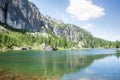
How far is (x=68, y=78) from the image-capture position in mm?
39625

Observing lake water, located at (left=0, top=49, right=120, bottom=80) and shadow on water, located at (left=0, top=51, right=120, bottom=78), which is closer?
lake water, located at (left=0, top=49, right=120, bottom=80)

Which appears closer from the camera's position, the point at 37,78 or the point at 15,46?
the point at 37,78

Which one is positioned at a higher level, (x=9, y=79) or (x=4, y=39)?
(x=4, y=39)

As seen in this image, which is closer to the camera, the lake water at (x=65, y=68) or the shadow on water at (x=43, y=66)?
the lake water at (x=65, y=68)

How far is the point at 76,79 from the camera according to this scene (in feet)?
127

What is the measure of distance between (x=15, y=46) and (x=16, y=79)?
165 meters

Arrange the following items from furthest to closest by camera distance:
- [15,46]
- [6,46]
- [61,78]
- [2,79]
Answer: [15,46], [6,46], [61,78], [2,79]

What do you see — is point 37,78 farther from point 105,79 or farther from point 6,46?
point 6,46

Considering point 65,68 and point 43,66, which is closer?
point 65,68

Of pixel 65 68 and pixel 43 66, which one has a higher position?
pixel 43 66

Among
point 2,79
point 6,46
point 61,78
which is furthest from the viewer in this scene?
point 6,46

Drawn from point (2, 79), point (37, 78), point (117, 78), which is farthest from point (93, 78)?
point (2, 79)

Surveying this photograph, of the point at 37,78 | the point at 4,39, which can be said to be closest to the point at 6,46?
the point at 4,39

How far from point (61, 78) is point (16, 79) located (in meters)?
9.48
